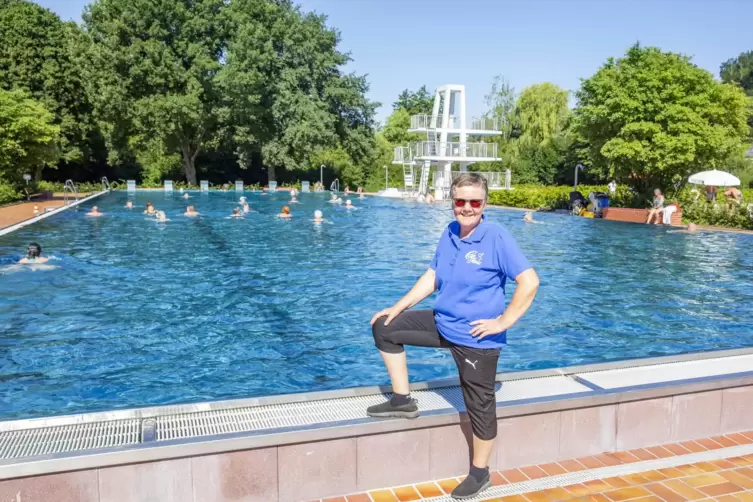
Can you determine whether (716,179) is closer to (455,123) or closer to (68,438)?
(455,123)

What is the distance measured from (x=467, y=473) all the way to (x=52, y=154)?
110 feet

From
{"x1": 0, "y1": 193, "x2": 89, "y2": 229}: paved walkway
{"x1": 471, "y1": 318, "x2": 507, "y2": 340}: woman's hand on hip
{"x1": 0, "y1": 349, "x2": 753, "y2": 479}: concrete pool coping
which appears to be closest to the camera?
{"x1": 0, "y1": 349, "x2": 753, "y2": 479}: concrete pool coping

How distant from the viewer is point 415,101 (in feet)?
237

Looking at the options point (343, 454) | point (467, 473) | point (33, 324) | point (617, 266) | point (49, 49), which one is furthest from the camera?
point (49, 49)

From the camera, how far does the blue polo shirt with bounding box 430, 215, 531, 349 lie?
342cm

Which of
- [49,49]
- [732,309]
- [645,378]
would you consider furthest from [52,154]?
[645,378]

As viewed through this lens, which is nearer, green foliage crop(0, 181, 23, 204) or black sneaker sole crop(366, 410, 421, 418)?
black sneaker sole crop(366, 410, 421, 418)

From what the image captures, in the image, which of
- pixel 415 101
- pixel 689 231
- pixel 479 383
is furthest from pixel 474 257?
pixel 415 101

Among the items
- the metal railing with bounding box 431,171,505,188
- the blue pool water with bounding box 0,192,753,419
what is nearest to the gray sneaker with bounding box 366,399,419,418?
the blue pool water with bounding box 0,192,753,419

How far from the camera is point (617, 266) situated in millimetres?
15375

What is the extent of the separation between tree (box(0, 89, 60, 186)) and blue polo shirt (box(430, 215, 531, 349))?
2956 centimetres

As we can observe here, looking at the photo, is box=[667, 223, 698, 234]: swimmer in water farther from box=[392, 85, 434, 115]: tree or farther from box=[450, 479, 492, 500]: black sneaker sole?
box=[392, 85, 434, 115]: tree

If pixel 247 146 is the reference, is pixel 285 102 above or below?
above

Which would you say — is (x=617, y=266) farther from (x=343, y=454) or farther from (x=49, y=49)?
(x=49, y=49)
